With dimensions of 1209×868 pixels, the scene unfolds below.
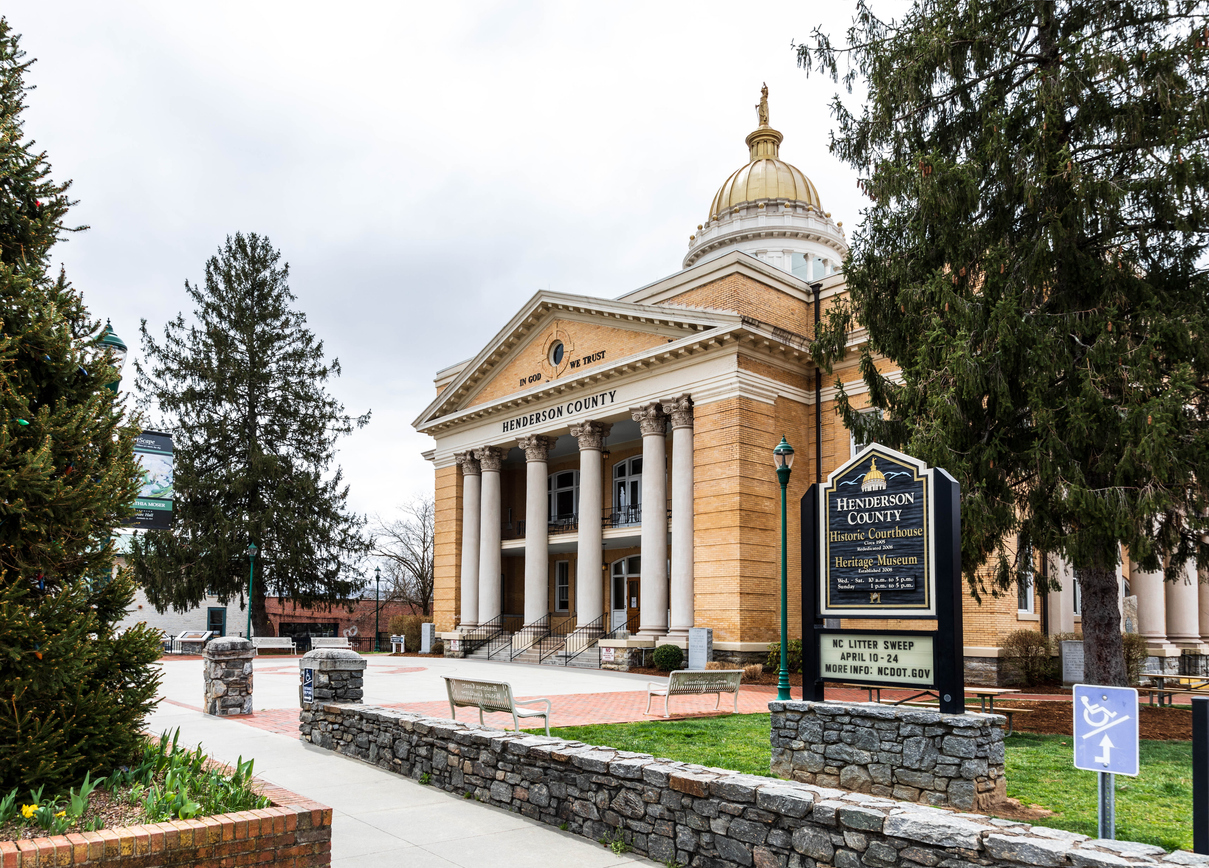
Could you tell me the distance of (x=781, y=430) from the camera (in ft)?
89.9

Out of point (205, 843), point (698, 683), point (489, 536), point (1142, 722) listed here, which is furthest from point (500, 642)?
point (205, 843)

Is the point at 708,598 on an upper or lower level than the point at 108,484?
lower

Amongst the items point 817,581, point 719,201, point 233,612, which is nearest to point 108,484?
point 817,581

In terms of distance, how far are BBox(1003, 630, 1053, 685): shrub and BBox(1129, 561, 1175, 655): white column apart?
632 cm

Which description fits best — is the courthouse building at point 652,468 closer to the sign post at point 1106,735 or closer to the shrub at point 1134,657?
the shrub at point 1134,657

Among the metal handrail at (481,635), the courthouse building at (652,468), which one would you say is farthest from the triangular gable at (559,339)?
the metal handrail at (481,635)

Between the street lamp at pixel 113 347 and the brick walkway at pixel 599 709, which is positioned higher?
the street lamp at pixel 113 347

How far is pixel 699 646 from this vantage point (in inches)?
990

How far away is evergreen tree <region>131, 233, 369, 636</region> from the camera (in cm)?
4144

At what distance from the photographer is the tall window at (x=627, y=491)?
33156 mm

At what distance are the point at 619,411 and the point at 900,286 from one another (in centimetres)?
1464

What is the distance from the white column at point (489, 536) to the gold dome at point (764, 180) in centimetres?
1801

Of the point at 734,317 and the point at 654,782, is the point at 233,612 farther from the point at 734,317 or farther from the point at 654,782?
the point at 654,782

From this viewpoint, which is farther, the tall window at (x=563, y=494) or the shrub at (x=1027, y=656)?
the tall window at (x=563, y=494)
